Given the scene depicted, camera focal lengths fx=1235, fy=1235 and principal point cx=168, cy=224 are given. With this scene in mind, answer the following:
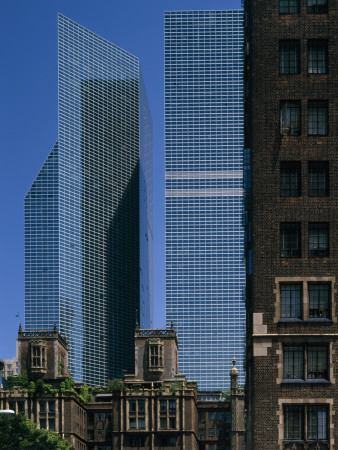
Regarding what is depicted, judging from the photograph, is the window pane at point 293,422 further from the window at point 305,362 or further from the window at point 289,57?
the window at point 289,57

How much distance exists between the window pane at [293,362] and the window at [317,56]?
722 inches

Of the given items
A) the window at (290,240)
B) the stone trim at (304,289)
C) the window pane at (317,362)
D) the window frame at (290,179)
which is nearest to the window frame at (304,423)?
the window pane at (317,362)

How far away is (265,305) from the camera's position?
7838 cm

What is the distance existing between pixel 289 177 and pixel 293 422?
15721 mm

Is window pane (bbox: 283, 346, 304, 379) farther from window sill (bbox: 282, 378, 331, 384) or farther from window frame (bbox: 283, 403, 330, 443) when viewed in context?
window frame (bbox: 283, 403, 330, 443)

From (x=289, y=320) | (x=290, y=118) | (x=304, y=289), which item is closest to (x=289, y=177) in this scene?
(x=290, y=118)

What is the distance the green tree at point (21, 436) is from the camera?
18088cm

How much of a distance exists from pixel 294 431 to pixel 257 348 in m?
5.61

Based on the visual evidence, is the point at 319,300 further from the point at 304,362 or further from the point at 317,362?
the point at 304,362

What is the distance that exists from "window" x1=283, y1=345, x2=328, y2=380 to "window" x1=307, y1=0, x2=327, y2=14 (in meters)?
22.1

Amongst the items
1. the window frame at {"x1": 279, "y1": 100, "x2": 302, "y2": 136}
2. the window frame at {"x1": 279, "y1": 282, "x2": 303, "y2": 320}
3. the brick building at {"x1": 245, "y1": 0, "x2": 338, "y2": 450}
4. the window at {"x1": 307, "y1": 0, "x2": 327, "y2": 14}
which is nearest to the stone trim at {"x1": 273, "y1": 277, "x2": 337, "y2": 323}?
the brick building at {"x1": 245, "y1": 0, "x2": 338, "y2": 450}

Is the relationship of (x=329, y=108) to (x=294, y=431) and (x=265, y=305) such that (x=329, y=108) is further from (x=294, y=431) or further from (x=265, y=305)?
(x=294, y=431)

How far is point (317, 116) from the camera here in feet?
264

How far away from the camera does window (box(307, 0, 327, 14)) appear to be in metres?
81.6
